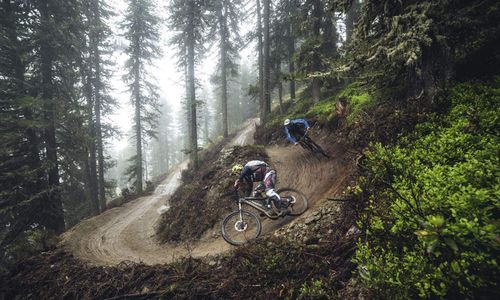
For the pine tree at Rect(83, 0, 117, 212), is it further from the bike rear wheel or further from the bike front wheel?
the bike rear wheel

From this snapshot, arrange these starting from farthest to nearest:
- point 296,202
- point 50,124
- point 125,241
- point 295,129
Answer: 1. point 50,124
2. point 125,241
3. point 295,129
4. point 296,202

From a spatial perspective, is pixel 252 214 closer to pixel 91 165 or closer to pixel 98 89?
pixel 91 165

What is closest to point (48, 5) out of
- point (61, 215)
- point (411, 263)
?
point (61, 215)

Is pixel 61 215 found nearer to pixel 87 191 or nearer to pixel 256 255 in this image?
pixel 87 191

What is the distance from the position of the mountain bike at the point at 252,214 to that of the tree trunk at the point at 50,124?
1170 centimetres

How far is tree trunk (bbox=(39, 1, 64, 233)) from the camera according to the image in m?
14.0

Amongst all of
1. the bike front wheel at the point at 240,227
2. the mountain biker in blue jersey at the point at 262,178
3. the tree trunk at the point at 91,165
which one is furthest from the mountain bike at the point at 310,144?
the tree trunk at the point at 91,165

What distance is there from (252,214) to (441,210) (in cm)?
530

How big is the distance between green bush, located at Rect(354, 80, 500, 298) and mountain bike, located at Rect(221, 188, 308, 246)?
2.90m

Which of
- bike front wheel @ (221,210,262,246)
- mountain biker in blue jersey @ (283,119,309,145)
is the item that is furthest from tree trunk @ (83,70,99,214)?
mountain biker in blue jersey @ (283,119,309,145)

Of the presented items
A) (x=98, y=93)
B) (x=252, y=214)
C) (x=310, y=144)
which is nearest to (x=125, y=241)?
(x=252, y=214)

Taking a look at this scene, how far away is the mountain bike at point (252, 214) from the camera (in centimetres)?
776

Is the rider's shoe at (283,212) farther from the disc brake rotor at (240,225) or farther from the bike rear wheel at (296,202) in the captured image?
the disc brake rotor at (240,225)

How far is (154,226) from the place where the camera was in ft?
45.2
